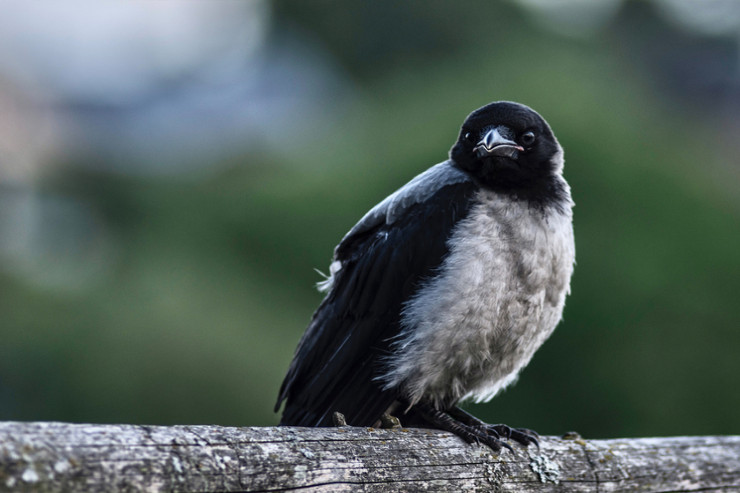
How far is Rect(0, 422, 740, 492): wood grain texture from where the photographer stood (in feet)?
5.69

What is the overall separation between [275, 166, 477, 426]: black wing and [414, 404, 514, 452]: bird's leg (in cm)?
20

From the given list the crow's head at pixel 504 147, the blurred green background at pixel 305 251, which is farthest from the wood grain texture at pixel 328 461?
the blurred green background at pixel 305 251

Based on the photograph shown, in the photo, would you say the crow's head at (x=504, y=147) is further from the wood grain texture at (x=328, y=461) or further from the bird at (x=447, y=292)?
Result: the wood grain texture at (x=328, y=461)

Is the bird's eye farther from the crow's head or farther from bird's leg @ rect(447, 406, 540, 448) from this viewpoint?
bird's leg @ rect(447, 406, 540, 448)

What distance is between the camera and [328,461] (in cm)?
222

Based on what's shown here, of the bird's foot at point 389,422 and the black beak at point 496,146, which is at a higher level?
the black beak at point 496,146

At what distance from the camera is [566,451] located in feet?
9.75

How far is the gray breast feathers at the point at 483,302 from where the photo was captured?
10.7ft

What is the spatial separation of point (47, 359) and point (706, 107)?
55.1 feet

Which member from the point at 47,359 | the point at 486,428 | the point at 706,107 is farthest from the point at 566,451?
the point at 706,107

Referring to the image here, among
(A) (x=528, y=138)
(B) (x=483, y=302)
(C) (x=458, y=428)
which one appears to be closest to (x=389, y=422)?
(C) (x=458, y=428)

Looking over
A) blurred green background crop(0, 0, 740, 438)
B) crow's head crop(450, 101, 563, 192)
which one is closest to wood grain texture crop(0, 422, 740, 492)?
crow's head crop(450, 101, 563, 192)

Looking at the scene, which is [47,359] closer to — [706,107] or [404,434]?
[404,434]

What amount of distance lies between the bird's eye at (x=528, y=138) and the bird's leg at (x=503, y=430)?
1.19m
